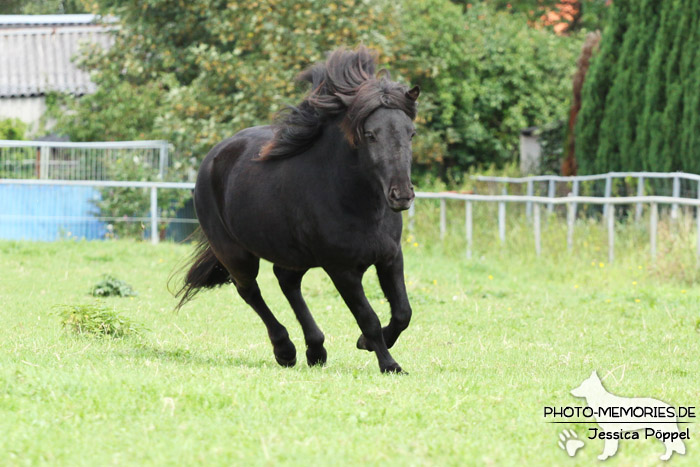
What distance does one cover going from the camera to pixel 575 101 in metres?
23.5

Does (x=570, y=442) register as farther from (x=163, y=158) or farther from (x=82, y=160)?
(x=163, y=158)

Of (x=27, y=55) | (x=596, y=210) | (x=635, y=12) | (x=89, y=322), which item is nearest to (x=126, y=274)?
(x=89, y=322)

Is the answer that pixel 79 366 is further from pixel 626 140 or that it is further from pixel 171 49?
pixel 171 49

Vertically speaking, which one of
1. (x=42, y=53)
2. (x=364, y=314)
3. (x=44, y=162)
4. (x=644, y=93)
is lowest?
(x=44, y=162)

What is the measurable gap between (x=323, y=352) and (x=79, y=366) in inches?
75.1

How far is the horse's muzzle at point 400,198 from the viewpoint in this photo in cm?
651

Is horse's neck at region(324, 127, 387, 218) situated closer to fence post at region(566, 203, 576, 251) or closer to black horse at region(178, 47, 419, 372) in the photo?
black horse at region(178, 47, 419, 372)

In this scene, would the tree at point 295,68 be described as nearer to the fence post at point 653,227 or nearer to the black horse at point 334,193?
the fence post at point 653,227

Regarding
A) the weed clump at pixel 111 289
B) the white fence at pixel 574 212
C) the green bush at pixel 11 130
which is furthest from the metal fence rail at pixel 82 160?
the weed clump at pixel 111 289

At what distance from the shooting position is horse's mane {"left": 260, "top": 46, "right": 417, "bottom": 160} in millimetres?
6961

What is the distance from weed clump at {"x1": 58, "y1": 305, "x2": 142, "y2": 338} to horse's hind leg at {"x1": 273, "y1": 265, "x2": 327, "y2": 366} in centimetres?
156

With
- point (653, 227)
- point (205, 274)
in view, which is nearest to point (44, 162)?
point (653, 227)

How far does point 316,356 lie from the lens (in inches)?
313

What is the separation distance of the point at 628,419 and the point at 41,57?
103 feet
